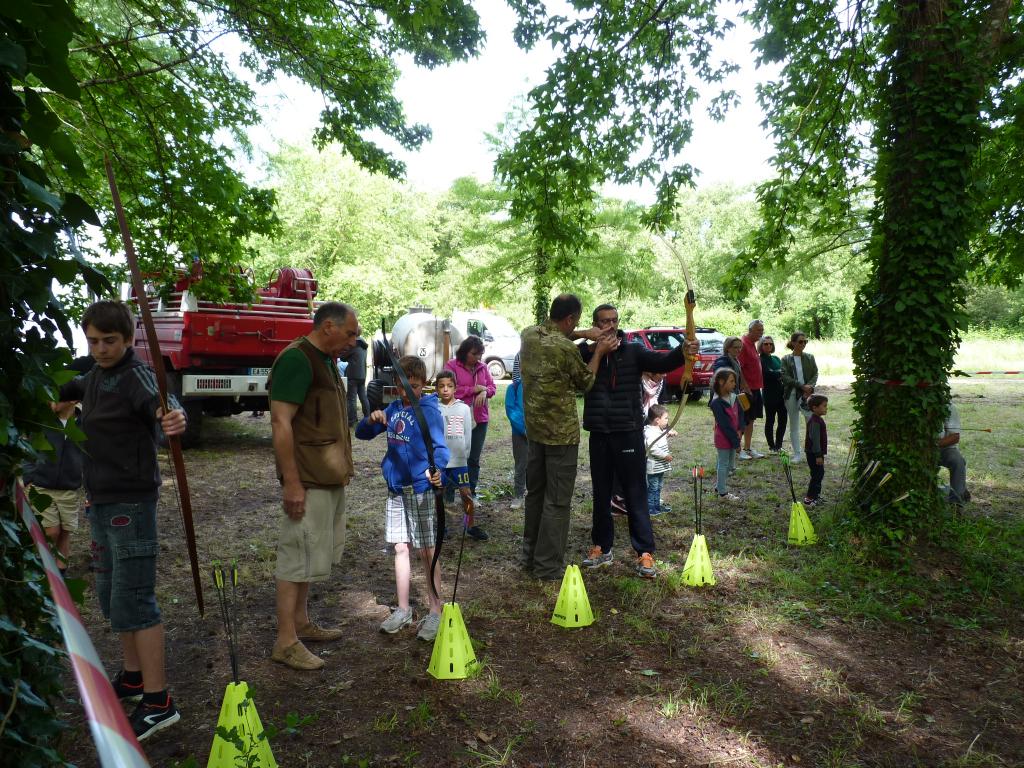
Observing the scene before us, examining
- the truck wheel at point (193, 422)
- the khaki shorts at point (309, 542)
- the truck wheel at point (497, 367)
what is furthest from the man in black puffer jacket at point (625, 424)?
the truck wheel at point (497, 367)

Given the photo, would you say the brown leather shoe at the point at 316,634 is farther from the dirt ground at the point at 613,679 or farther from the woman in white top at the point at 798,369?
the woman in white top at the point at 798,369

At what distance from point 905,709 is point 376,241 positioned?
26.4 metres

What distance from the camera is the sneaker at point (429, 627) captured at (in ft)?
13.1

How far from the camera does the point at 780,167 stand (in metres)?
7.25

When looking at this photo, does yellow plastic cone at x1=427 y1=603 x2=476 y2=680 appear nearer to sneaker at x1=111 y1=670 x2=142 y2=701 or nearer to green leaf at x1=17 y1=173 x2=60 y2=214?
sneaker at x1=111 y1=670 x2=142 y2=701

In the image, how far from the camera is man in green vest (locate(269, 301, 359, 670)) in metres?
3.44

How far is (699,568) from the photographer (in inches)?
196

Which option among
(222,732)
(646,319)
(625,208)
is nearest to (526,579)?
(222,732)

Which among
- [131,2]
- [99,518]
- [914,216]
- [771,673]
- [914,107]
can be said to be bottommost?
[771,673]

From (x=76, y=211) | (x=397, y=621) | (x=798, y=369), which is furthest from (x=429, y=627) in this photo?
(x=798, y=369)

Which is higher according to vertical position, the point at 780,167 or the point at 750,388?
the point at 780,167

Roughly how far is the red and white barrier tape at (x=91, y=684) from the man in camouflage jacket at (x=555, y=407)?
3.65 m

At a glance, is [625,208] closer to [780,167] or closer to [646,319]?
[780,167]

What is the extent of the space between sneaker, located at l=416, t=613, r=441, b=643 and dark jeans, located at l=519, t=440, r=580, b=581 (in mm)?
1182
